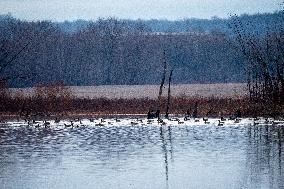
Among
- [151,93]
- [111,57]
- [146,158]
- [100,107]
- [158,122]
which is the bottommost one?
[146,158]

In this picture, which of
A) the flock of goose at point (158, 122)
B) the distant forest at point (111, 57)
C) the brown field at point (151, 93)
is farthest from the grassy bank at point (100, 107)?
the distant forest at point (111, 57)

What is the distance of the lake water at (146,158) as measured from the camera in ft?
52.4

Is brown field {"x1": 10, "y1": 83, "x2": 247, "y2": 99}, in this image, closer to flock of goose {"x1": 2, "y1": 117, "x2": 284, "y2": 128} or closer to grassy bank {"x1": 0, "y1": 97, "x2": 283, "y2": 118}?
grassy bank {"x1": 0, "y1": 97, "x2": 283, "y2": 118}

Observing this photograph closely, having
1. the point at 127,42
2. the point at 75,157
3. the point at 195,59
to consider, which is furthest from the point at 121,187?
the point at 195,59

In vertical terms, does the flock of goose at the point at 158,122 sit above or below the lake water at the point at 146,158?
above

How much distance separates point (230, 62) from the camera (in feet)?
396

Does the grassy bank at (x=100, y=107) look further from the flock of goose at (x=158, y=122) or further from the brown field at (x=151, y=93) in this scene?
the brown field at (x=151, y=93)

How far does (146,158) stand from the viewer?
20656 millimetres

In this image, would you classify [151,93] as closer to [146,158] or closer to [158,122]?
[158,122]

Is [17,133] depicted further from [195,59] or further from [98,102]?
[195,59]

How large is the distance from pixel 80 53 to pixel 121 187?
9673 cm

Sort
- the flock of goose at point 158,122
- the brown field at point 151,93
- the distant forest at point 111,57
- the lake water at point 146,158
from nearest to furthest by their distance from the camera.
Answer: the lake water at point 146,158 < the flock of goose at point 158,122 < the brown field at point 151,93 < the distant forest at point 111,57

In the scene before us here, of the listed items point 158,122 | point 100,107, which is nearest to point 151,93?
point 100,107

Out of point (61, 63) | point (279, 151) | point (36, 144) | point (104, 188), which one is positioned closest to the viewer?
point (104, 188)
